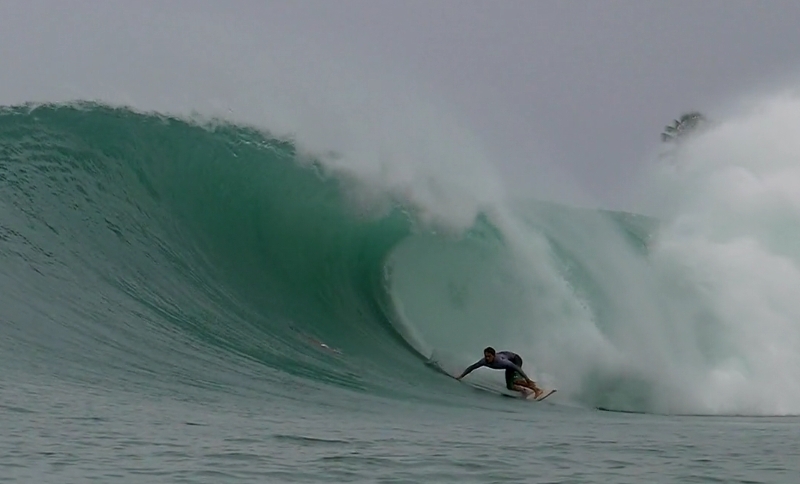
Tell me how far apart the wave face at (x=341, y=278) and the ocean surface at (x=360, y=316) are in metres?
0.04

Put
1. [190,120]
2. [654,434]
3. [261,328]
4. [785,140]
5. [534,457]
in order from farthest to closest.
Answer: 1. [785,140]
2. [190,120]
3. [261,328]
4. [654,434]
5. [534,457]

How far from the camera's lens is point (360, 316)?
49.1ft

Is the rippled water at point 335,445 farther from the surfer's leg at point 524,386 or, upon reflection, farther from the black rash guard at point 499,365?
the black rash guard at point 499,365

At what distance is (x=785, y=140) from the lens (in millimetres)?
21594

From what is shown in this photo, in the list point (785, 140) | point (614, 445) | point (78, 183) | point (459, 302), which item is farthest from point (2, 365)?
point (785, 140)

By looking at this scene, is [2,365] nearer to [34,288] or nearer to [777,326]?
[34,288]

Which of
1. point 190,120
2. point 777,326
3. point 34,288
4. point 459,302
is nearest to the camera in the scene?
A: point 34,288

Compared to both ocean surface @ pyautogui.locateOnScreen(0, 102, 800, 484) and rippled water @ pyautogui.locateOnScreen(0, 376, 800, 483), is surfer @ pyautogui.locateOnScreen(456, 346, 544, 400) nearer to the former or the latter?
ocean surface @ pyautogui.locateOnScreen(0, 102, 800, 484)

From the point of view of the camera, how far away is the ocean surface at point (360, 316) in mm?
7270

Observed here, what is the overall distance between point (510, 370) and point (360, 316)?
8.73 feet

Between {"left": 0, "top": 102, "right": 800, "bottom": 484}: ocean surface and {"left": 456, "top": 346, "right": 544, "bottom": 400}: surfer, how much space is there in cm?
46

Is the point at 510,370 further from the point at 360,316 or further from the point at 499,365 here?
the point at 360,316

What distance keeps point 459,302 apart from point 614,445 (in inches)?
327

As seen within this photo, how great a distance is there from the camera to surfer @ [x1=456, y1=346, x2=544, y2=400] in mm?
13039
